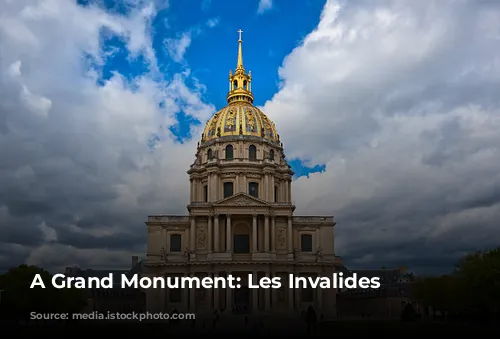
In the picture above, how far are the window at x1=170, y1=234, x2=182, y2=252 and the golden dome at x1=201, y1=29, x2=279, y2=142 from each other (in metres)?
17.7

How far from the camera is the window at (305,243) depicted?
7875cm

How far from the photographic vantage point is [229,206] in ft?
248

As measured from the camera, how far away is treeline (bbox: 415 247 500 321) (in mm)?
51250

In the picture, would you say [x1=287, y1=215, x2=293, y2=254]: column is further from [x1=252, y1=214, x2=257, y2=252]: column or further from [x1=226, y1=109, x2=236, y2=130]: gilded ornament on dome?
[x1=226, y1=109, x2=236, y2=130]: gilded ornament on dome

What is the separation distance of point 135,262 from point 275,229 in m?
58.6

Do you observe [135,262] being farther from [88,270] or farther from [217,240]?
[217,240]

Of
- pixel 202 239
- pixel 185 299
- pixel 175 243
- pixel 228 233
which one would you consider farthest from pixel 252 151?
pixel 185 299

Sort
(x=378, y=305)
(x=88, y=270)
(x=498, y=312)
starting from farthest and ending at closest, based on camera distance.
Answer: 1. (x=88, y=270)
2. (x=378, y=305)
3. (x=498, y=312)

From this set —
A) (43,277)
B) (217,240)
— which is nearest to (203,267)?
(217,240)

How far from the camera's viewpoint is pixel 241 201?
7594cm

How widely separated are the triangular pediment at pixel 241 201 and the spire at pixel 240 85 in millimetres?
22421

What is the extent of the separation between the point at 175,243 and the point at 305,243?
17.2 m

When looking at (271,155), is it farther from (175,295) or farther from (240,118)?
(175,295)

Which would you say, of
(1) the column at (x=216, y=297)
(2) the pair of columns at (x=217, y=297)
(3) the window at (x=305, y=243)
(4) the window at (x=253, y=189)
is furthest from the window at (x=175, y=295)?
(4) the window at (x=253, y=189)
